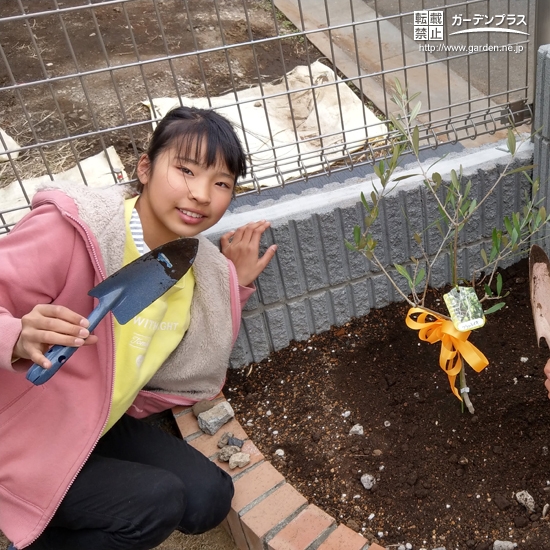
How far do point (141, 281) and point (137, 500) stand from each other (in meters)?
0.57

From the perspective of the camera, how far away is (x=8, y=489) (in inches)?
63.6

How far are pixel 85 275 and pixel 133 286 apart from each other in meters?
0.21

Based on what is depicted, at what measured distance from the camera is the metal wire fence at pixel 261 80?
8.20 ft

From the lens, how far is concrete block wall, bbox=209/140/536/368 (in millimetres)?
2066

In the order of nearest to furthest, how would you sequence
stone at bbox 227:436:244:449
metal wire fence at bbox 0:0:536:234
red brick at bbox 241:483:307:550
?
red brick at bbox 241:483:307:550, stone at bbox 227:436:244:449, metal wire fence at bbox 0:0:536:234

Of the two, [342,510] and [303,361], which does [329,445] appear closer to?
[342,510]

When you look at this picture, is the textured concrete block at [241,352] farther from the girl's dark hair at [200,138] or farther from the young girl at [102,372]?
the girl's dark hair at [200,138]

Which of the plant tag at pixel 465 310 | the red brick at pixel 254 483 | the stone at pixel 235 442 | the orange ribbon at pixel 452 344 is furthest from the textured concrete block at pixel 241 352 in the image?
the plant tag at pixel 465 310

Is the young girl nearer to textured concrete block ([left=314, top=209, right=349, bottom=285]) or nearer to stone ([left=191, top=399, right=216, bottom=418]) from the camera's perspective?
stone ([left=191, top=399, right=216, bottom=418])

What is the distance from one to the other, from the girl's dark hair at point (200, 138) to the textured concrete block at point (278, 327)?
57cm

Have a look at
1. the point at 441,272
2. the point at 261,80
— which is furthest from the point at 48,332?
the point at 261,80

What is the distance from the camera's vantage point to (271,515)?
1.68m

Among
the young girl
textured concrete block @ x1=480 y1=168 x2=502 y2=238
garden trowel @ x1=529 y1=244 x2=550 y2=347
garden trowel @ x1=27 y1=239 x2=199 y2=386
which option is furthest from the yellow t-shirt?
textured concrete block @ x1=480 y1=168 x2=502 y2=238

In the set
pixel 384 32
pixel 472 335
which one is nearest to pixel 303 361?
pixel 472 335
